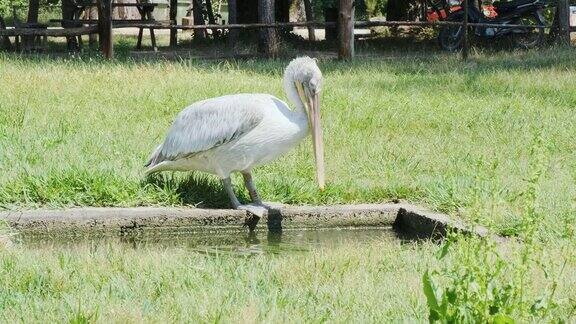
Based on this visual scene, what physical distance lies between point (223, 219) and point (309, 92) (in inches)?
40.5

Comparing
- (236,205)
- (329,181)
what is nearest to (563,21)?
(329,181)

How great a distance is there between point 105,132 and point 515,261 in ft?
18.9

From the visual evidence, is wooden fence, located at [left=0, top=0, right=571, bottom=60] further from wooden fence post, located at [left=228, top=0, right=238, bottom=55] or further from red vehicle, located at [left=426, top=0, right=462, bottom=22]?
red vehicle, located at [left=426, top=0, right=462, bottom=22]

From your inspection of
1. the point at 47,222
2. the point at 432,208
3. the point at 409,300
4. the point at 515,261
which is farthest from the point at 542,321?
the point at 47,222

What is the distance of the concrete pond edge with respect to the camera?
7.05 metres

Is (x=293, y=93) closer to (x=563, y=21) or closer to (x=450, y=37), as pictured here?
(x=563, y=21)

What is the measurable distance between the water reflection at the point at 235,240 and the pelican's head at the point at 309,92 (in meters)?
0.37

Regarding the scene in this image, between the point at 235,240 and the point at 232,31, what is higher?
the point at 232,31

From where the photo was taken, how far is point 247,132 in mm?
7199

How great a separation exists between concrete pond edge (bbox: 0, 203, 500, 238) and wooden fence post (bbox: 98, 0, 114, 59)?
358 inches

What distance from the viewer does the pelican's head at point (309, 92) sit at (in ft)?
23.8

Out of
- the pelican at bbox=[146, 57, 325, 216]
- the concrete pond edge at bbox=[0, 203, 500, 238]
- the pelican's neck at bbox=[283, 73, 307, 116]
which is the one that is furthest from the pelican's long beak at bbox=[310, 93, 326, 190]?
the concrete pond edge at bbox=[0, 203, 500, 238]

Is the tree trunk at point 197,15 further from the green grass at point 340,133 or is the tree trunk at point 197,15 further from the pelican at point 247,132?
the pelican at point 247,132

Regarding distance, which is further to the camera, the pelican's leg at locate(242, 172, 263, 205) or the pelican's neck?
the pelican's leg at locate(242, 172, 263, 205)
